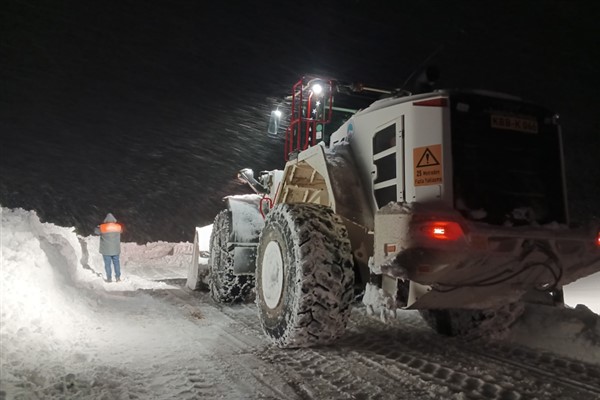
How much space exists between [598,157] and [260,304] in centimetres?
4489

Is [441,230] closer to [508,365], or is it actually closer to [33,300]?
[508,365]

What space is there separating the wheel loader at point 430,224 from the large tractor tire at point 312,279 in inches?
0.4

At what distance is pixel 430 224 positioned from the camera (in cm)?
348

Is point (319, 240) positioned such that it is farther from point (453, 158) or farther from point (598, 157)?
point (598, 157)

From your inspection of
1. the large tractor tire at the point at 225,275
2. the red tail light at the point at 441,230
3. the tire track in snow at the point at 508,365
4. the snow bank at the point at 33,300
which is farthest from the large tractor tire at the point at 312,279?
the large tractor tire at the point at 225,275

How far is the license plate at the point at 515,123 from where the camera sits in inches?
163

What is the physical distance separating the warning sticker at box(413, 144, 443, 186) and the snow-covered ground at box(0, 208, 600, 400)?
165 centimetres

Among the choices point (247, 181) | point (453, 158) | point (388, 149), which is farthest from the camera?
point (247, 181)

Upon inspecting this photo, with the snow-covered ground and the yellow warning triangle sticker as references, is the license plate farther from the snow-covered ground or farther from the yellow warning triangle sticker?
the snow-covered ground

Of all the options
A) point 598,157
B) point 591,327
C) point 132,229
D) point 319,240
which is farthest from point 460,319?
point 598,157

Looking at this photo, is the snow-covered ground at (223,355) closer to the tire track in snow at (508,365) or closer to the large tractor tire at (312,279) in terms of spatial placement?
the tire track in snow at (508,365)

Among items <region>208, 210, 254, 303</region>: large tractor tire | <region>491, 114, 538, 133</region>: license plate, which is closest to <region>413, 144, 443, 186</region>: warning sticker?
<region>491, 114, 538, 133</region>: license plate

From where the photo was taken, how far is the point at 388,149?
450 centimetres

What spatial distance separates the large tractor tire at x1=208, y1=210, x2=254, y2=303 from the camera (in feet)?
22.9
